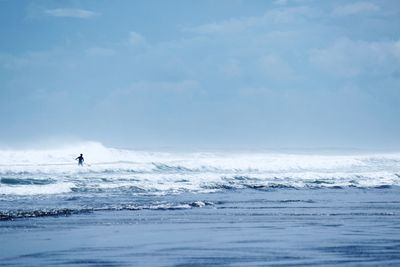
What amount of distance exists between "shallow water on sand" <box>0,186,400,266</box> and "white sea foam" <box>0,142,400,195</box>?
7.72 m

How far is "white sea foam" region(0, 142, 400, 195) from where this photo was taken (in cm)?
2975

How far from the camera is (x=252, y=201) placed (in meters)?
23.0

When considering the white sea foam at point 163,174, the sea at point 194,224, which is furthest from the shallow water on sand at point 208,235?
the white sea foam at point 163,174

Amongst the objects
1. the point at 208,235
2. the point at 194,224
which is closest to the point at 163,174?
the point at 194,224

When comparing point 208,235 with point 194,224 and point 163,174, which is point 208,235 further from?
point 163,174

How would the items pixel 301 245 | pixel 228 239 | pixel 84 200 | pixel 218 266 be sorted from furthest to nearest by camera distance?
pixel 84 200 < pixel 228 239 < pixel 301 245 < pixel 218 266

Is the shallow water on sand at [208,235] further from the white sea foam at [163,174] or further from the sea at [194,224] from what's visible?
the white sea foam at [163,174]

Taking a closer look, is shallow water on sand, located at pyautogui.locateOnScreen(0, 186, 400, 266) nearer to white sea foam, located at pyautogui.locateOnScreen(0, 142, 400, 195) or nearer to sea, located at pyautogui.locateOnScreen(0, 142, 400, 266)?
sea, located at pyautogui.locateOnScreen(0, 142, 400, 266)

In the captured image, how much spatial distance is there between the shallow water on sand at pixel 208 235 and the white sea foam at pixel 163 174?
7.72 metres

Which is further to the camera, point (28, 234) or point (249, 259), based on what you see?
point (28, 234)

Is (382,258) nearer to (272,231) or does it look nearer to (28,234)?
(272,231)

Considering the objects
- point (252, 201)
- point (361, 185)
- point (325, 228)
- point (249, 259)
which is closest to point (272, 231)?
point (325, 228)

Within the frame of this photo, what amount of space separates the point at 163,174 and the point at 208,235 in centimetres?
2537

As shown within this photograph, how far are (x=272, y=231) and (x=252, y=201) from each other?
329 inches
